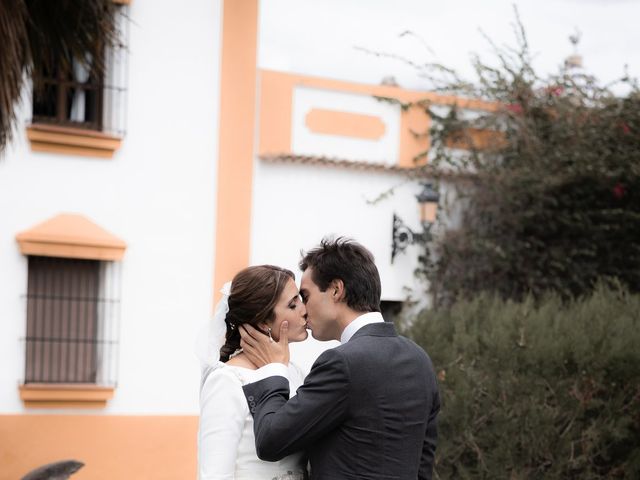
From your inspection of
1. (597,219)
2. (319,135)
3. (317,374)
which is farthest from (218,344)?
(597,219)

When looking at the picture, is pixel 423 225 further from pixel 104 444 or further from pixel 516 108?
pixel 104 444

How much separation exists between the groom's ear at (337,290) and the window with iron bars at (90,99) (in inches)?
352

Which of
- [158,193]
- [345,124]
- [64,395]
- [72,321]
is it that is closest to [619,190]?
[345,124]

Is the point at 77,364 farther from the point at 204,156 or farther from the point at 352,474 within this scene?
the point at 352,474

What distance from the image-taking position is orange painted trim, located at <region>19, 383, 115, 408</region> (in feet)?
40.0

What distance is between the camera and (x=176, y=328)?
514 inches

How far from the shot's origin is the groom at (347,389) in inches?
151

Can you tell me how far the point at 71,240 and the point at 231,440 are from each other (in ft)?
28.2

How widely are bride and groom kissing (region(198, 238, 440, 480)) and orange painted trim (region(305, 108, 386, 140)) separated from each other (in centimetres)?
950

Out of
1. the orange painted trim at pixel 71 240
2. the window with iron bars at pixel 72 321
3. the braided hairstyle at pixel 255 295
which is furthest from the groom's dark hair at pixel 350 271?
the window with iron bars at pixel 72 321

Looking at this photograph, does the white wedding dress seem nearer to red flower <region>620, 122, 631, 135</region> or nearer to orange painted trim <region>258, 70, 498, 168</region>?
orange painted trim <region>258, 70, 498, 168</region>

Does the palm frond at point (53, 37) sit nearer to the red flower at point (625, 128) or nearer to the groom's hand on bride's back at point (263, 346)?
the groom's hand on bride's back at point (263, 346)

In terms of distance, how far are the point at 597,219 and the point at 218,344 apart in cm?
1057

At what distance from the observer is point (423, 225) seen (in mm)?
14383
